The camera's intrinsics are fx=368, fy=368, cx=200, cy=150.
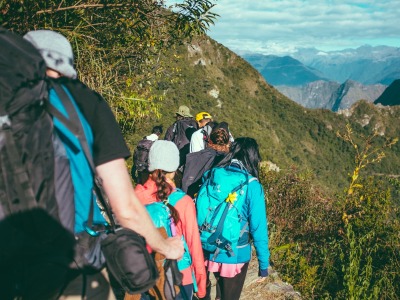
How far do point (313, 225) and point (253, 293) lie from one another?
88.7 inches

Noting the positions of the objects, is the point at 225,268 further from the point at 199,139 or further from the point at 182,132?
the point at 182,132

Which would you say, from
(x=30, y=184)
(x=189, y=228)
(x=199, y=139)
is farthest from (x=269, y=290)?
(x=30, y=184)

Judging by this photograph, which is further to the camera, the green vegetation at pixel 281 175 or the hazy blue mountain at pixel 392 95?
the hazy blue mountain at pixel 392 95

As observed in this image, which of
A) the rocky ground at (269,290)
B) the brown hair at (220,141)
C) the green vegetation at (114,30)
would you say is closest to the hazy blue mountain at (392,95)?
the green vegetation at (114,30)

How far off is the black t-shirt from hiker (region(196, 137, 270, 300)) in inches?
67.3

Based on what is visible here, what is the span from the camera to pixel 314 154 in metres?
84.4

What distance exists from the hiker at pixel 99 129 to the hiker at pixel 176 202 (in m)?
1.02

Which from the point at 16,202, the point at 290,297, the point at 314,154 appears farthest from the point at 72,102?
the point at 314,154

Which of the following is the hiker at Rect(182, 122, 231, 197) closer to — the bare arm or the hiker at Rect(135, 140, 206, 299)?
the hiker at Rect(135, 140, 206, 299)

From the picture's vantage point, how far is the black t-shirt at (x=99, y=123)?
139cm

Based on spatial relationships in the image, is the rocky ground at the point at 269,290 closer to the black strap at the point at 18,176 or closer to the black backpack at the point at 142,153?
the black backpack at the point at 142,153

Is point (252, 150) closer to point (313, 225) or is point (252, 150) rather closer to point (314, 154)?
point (313, 225)

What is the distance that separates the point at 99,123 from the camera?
4.64 ft

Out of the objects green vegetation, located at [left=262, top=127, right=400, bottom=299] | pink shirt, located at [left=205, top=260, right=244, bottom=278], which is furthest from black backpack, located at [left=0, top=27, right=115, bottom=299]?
green vegetation, located at [left=262, top=127, right=400, bottom=299]
